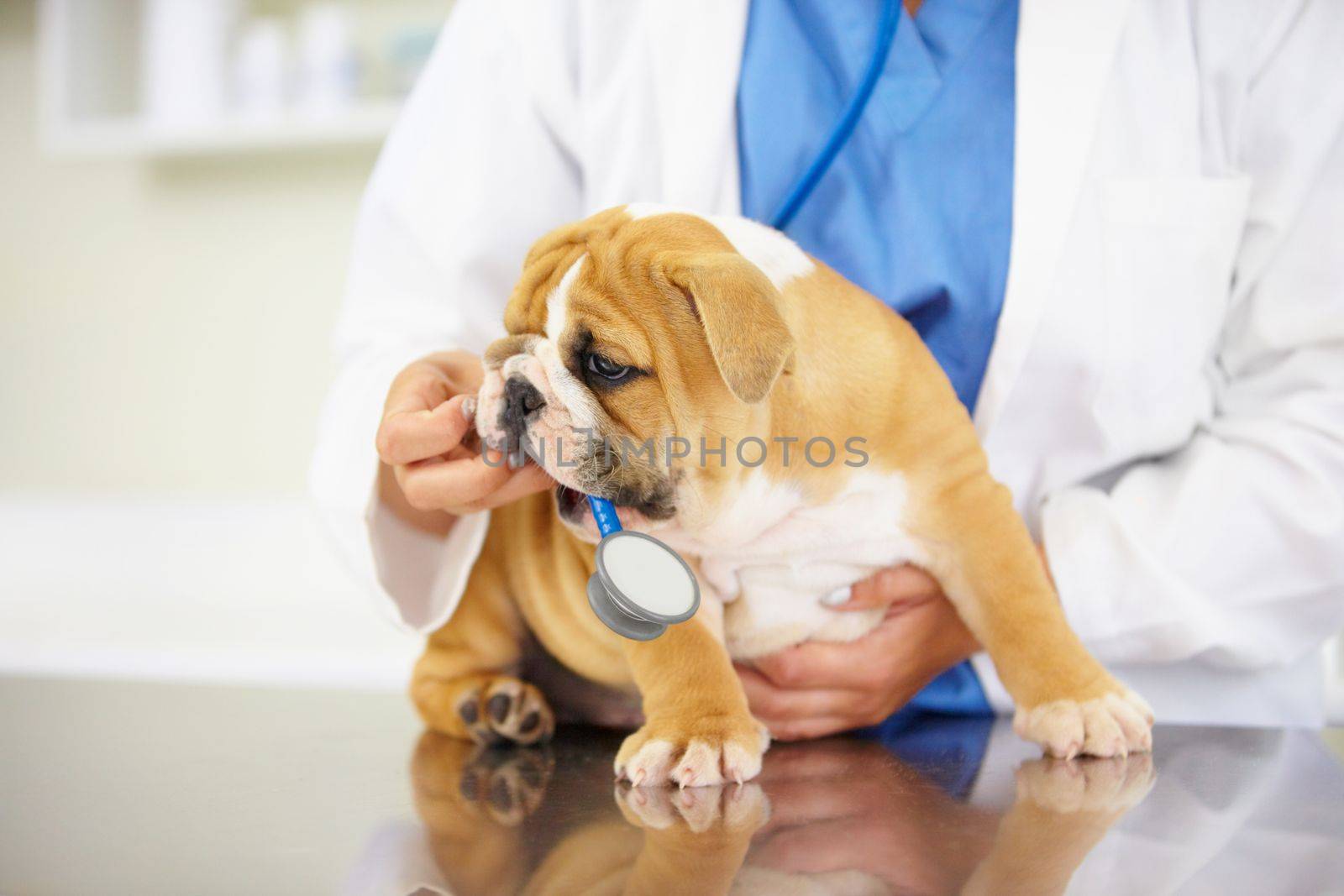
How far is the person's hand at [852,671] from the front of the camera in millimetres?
1142

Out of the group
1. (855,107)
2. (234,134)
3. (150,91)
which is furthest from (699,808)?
(150,91)

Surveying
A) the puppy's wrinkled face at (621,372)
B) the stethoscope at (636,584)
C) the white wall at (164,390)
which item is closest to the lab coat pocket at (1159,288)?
the puppy's wrinkled face at (621,372)

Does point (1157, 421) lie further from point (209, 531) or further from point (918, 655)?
point (209, 531)

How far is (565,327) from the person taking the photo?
98 centimetres

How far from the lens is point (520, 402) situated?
966 mm

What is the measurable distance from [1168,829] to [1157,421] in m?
0.59

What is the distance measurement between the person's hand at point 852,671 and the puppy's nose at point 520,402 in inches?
14.6

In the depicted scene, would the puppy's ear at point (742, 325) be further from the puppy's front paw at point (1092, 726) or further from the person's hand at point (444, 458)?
the puppy's front paw at point (1092, 726)

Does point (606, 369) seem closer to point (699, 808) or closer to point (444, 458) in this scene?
point (444, 458)

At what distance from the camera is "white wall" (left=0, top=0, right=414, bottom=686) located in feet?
8.71

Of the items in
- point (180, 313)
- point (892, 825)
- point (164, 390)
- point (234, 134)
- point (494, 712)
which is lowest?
point (164, 390)

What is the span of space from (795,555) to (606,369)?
267 millimetres

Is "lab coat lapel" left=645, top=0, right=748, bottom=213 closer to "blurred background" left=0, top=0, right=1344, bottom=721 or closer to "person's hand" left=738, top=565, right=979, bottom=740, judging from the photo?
"person's hand" left=738, top=565, right=979, bottom=740

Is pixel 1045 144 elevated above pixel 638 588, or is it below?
above
